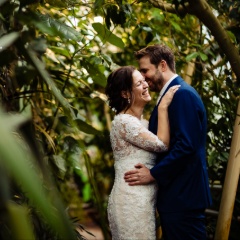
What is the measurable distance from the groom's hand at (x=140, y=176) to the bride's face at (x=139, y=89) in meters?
0.33

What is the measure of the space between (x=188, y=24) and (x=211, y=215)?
57.6 inches

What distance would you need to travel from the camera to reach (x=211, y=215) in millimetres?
3152

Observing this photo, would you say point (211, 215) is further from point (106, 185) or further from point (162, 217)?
point (106, 185)

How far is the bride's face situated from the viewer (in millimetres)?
2213

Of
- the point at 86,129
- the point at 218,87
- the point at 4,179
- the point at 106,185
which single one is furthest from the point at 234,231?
the point at 4,179

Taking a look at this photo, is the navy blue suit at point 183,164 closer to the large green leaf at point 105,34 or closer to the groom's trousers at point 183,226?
the groom's trousers at point 183,226

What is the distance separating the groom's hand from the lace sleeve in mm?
98

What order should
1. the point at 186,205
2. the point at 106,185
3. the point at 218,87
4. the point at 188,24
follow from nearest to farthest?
the point at 186,205 → the point at 218,87 → the point at 188,24 → the point at 106,185

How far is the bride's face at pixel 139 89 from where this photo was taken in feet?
7.26

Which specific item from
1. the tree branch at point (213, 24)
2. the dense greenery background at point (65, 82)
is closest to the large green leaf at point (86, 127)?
the dense greenery background at point (65, 82)

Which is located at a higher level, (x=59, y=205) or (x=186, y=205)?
(x=59, y=205)

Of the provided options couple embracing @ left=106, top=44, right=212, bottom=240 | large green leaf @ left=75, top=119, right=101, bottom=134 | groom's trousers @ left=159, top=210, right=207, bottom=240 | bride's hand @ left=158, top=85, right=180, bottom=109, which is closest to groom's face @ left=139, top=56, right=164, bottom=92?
couple embracing @ left=106, top=44, right=212, bottom=240

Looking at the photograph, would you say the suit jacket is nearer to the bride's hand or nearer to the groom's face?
the bride's hand

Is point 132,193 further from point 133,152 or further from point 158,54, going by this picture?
point 158,54
